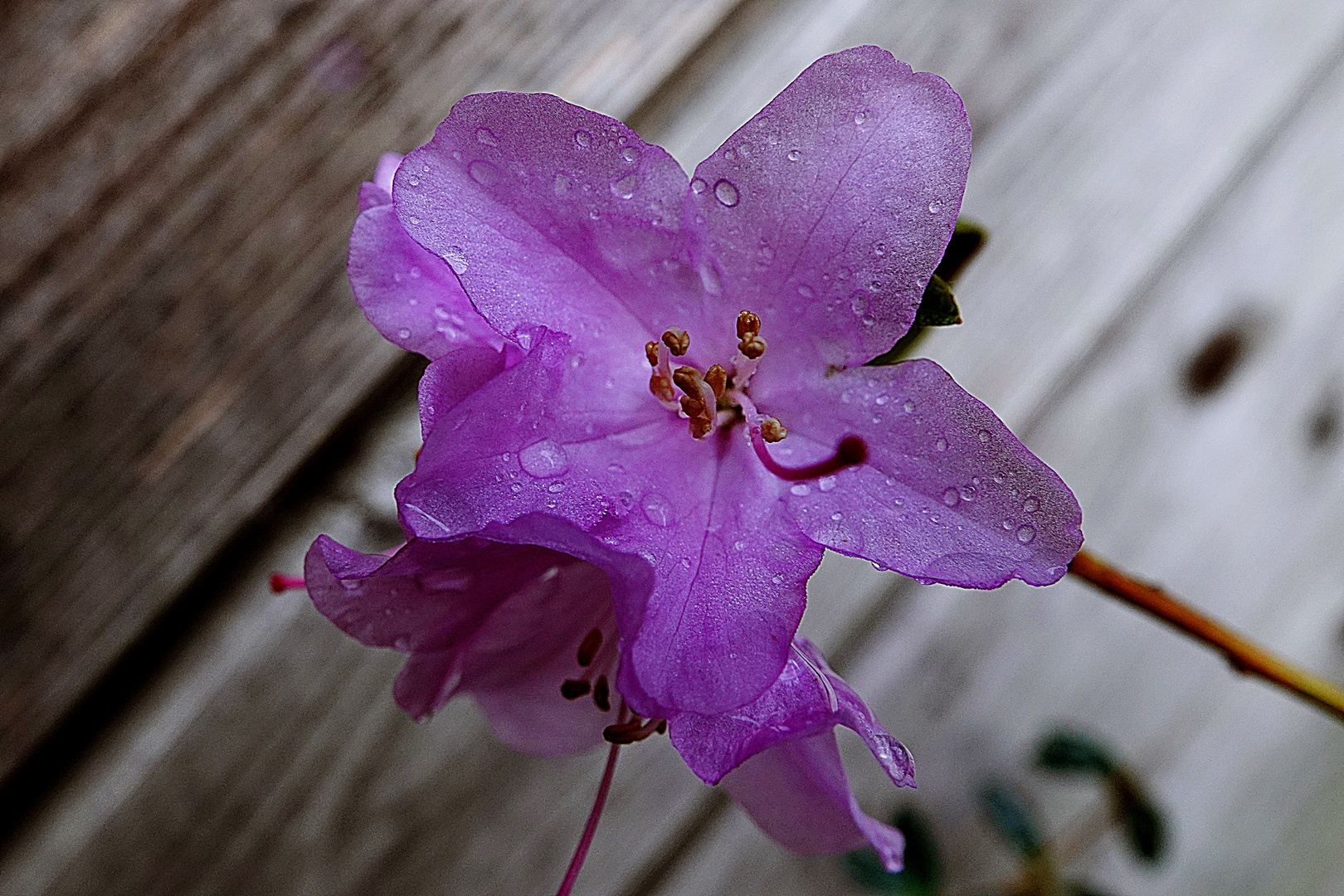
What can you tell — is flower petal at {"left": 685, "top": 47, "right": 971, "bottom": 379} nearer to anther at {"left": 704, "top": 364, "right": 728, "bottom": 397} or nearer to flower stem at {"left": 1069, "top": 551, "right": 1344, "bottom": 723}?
anther at {"left": 704, "top": 364, "right": 728, "bottom": 397}

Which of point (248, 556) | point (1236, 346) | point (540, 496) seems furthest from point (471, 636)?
point (1236, 346)

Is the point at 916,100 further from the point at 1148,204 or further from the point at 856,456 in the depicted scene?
the point at 1148,204

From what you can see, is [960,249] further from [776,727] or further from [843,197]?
[776,727]

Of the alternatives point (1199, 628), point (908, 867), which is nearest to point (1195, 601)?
point (908, 867)

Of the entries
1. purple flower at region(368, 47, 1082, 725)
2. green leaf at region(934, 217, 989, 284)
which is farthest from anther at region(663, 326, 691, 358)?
green leaf at region(934, 217, 989, 284)

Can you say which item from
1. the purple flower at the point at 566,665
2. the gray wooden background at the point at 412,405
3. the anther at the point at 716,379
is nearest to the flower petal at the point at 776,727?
the purple flower at the point at 566,665

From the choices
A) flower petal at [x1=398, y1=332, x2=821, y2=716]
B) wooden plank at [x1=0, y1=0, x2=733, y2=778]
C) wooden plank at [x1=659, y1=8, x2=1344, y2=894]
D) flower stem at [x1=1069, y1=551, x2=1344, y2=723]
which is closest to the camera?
flower petal at [x1=398, y1=332, x2=821, y2=716]
